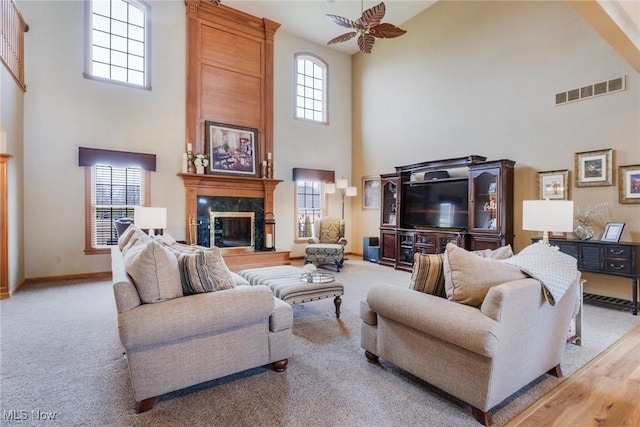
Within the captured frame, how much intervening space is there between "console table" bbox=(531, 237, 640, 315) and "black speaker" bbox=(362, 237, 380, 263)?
358 cm

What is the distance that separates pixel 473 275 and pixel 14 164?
6102 mm

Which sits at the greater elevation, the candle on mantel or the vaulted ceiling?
the vaulted ceiling

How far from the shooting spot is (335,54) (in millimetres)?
8453

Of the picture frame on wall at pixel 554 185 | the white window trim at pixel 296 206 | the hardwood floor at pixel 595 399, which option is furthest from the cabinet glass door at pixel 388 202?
the hardwood floor at pixel 595 399

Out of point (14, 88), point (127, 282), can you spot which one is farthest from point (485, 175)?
point (14, 88)

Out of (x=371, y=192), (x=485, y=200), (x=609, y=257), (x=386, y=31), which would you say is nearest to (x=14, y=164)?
(x=386, y=31)

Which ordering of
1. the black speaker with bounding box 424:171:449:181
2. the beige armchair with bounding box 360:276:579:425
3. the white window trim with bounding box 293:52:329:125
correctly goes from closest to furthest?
the beige armchair with bounding box 360:276:579:425
the black speaker with bounding box 424:171:449:181
the white window trim with bounding box 293:52:329:125

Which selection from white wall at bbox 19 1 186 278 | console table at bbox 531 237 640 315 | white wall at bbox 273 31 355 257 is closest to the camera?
console table at bbox 531 237 640 315

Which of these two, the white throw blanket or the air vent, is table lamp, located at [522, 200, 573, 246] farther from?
the air vent

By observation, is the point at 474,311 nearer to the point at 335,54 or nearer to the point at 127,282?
the point at 127,282

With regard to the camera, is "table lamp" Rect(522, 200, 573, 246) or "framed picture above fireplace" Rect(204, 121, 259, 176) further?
"framed picture above fireplace" Rect(204, 121, 259, 176)

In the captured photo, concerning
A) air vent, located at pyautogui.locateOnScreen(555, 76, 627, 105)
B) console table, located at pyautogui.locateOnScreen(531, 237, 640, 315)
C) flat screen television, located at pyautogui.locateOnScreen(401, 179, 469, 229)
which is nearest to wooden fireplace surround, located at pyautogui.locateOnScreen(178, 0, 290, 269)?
flat screen television, located at pyautogui.locateOnScreen(401, 179, 469, 229)

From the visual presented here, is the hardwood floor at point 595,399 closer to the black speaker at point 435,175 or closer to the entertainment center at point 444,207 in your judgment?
the entertainment center at point 444,207

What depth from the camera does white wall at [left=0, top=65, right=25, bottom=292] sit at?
4227 millimetres
